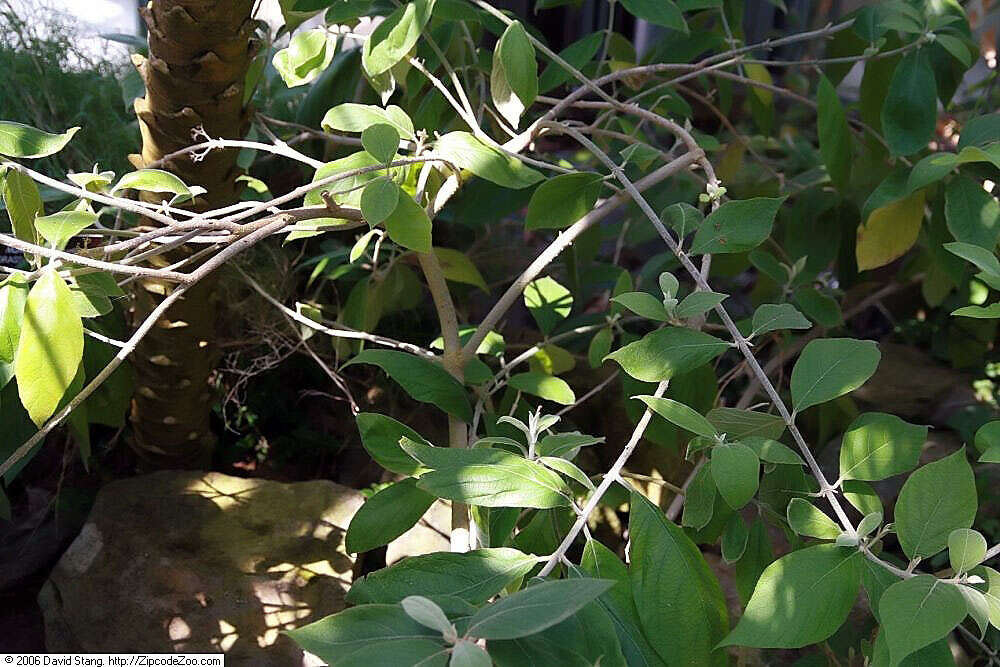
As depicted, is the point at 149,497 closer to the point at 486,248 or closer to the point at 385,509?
the point at 385,509

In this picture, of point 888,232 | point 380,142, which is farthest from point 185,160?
point 888,232

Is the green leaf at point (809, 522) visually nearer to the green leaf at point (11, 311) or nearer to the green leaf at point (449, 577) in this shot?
the green leaf at point (449, 577)

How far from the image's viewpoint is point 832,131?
114 cm

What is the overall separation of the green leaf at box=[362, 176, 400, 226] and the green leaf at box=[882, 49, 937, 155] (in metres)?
0.67

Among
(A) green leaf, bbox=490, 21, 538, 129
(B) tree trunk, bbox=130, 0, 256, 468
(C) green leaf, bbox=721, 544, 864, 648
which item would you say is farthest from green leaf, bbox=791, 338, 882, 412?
(B) tree trunk, bbox=130, 0, 256, 468

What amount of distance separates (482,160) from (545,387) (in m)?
0.27

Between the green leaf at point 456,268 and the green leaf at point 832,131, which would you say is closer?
the green leaf at point 832,131

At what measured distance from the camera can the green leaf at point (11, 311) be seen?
726 millimetres

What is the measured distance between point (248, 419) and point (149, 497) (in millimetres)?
245

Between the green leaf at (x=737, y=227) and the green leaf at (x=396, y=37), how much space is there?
0.34 meters

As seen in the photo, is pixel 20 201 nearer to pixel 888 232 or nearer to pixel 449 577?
pixel 449 577

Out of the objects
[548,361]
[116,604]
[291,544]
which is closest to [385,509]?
[548,361]

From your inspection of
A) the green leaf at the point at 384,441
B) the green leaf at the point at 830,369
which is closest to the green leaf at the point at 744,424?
the green leaf at the point at 830,369

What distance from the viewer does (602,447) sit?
152cm
